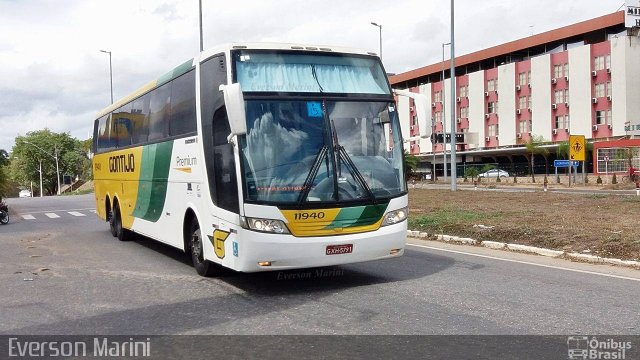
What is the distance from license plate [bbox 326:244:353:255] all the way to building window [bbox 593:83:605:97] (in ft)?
182

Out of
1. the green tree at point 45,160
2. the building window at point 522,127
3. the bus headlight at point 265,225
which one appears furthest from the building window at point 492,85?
the green tree at point 45,160

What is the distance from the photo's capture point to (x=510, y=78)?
67.1m

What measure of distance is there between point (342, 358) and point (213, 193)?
3.93 m

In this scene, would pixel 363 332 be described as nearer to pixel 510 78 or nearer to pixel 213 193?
pixel 213 193

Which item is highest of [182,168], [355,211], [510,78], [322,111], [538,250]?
[510,78]

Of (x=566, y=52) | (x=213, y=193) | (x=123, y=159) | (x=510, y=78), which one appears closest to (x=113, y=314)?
(x=213, y=193)

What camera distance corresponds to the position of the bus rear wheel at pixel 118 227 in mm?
15008

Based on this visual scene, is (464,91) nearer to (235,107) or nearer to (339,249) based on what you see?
(339,249)

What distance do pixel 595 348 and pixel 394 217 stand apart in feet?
11.3

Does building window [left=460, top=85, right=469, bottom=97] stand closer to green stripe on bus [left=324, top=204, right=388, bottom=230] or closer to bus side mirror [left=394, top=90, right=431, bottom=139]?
bus side mirror [left=394, top=90, right=431, bottom=139]

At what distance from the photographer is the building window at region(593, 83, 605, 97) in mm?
56859

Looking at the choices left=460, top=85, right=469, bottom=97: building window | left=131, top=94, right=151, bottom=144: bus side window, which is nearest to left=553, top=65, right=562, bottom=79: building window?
left=460, top=85, right=469, bottom=97: building window

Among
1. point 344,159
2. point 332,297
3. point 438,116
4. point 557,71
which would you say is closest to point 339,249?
point 332,297

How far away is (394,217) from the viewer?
8.47m
